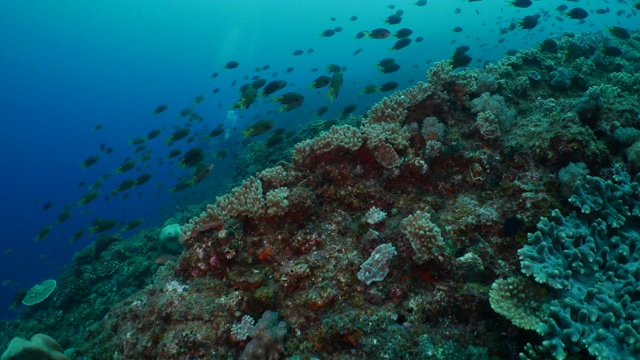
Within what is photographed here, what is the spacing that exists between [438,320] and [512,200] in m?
1.97

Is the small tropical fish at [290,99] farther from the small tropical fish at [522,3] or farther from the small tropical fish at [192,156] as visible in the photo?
the small tropical fish at [522,3]

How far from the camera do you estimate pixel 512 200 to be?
4.38 metres

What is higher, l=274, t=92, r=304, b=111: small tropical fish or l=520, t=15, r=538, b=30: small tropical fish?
l=520, t=15, r=538, b=30: small tropical fish

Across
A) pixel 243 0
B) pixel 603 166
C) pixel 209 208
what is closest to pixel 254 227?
pixel 209 208

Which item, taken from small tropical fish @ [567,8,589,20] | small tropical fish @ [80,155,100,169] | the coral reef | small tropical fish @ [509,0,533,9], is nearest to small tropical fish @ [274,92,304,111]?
the coral reef

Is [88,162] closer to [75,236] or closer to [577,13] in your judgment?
[75,236]

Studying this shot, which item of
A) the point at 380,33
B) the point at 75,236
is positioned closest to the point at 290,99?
the point at 380,33

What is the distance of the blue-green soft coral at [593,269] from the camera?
2949mm

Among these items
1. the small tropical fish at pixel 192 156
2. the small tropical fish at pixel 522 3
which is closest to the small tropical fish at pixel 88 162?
the small tropical fish at pixel 192 156

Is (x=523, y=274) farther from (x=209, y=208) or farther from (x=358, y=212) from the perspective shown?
(x=209, y=208)

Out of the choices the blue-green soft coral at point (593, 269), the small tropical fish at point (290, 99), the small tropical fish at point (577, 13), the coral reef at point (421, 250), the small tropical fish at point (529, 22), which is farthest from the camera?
the small tropical fish at point (577, 13)

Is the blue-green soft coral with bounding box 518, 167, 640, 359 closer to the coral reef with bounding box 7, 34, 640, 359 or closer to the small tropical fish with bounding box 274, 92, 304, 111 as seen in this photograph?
the coral reef with bounding box 7, 34, 640, 359

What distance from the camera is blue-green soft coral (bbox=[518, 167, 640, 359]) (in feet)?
9.68

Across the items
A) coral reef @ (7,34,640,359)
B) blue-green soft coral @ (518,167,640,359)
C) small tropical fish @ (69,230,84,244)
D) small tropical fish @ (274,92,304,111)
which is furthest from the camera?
small tropical fish @ (69,230,84,244)
